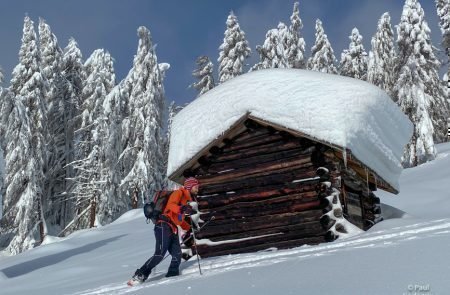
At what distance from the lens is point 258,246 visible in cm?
1133

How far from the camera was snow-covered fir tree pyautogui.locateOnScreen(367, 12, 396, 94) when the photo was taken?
40.6m

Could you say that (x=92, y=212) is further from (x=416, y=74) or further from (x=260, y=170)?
(x=260, y=170)

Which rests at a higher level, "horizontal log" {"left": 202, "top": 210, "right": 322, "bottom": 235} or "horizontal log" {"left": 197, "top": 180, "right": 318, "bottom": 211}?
"horizontal log" {"left": 197, "top": 180, "right": 318, "bottom": 211}

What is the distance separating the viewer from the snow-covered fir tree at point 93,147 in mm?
34750

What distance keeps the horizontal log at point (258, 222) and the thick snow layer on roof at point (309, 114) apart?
150cm

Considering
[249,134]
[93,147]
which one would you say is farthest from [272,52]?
[249,134]

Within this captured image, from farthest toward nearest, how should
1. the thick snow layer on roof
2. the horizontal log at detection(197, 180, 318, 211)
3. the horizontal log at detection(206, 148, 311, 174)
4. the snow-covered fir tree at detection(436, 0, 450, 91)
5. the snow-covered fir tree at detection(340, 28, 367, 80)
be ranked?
the snow-covered fir tree at detection(340, 28, 367, 80) → the snow-covered fir tree at detection(436, 0, 450, 91) → the horizontal log at detection(206, 148, 311, 174) → the horizontal log at detection(197, 180, 318, 211) → the thick snow layer on roof

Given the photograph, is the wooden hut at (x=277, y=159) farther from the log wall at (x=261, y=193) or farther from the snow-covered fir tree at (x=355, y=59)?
the snow-covered fir tree at (x=355, y=59)

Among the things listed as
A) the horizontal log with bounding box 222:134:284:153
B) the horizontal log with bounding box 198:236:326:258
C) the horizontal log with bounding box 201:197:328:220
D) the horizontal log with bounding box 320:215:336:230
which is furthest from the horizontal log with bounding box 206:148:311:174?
the horizontal log with bounding box 198:236:326:258

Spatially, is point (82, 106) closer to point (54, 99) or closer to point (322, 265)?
point (54, 99)

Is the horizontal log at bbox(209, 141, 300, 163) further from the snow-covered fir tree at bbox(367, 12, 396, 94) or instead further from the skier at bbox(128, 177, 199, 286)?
the snow-covered fir tree at bbox(367, 12, 396, 94)

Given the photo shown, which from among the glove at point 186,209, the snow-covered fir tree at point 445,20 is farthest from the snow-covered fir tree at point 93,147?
the glove at point 186,209

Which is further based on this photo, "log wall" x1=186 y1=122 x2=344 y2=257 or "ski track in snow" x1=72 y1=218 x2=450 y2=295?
"log wall" x1=186 y1=122 x2=344 y2=257

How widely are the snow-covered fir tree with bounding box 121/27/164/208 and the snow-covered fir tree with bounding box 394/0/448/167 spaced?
15817 mm
